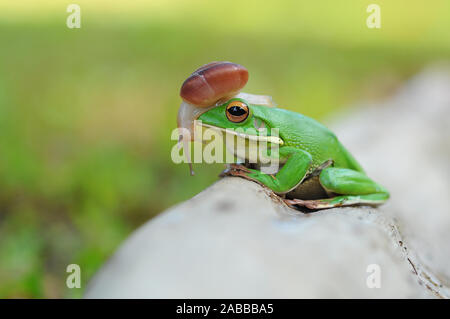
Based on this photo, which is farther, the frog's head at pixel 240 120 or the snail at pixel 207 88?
the frog's head at pixel 240 120

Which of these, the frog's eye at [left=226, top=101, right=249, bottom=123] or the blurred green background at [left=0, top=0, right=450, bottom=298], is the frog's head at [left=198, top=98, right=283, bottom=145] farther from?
the blurred green background at [left=0, top=0, right=450, bottom=298]

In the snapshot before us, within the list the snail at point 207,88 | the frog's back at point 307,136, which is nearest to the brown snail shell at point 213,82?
the snail at point 207,88

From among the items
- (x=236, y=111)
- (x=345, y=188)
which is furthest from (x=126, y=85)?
(x=345, y=188)

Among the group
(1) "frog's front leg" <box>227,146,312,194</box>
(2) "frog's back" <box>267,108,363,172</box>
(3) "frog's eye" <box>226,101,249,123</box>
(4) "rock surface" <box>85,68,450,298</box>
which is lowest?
(4) "rock surface" <box>85,68,450,298</box>

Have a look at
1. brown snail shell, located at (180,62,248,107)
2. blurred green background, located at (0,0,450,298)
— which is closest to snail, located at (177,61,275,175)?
brown snail shell, located at (180,62,248,107)

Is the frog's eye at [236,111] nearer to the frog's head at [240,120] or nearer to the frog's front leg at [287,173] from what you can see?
the frog's head at [240,120]

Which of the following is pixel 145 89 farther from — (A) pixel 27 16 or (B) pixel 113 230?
(A) pixel 27 16
